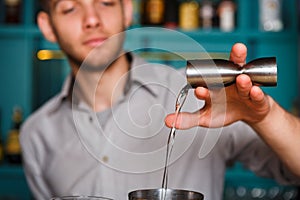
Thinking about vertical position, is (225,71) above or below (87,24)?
below

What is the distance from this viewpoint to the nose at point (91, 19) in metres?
1.70

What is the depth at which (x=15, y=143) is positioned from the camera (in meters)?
3.01

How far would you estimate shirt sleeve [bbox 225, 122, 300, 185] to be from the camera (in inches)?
60.0

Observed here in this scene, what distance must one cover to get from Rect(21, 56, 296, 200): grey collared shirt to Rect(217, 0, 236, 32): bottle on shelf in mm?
1337

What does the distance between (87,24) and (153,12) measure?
4.79 ft

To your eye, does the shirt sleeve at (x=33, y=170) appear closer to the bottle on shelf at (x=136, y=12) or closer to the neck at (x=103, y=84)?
the neck at (x=103, y=84)

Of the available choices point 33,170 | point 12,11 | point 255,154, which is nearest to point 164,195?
point 255,154

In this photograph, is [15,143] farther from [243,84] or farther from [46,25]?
[243,84]

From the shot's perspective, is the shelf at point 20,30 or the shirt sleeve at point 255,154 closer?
the shirt sleeve at point 255,154

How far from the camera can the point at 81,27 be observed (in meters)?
1.74

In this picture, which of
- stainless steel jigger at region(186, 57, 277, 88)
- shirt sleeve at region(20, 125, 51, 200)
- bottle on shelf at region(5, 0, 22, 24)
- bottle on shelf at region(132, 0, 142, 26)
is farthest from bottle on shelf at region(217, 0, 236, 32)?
stainless steel jigger at region(186, 57, 277, 88)

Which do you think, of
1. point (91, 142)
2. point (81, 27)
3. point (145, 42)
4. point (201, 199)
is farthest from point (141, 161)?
point (145, 42)

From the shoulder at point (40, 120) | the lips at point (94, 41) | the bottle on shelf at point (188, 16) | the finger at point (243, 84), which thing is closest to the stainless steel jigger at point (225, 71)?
the finger at point (243, 84)

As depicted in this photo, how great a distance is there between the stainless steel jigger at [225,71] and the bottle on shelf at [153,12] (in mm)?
2147
